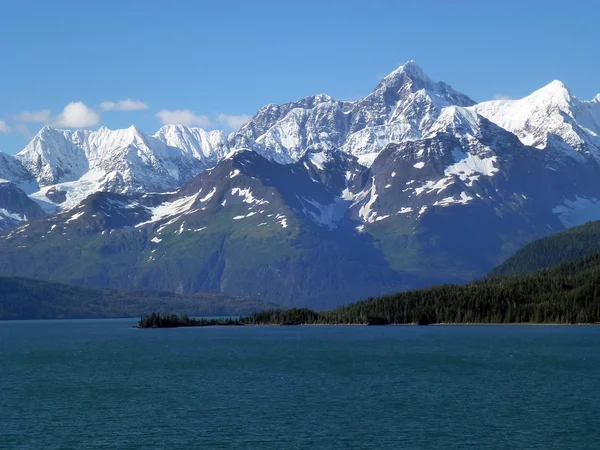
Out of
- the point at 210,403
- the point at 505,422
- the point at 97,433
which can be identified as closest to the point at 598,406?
the point at 505,422

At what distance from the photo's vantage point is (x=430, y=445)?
10988 centimetres

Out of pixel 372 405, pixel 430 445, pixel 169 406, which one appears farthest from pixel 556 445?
pixel 169 406

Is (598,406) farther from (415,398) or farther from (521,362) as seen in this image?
(521,362)

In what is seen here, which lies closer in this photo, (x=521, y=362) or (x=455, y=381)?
(x=455, y=381)

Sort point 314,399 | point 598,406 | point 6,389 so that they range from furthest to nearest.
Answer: point 6,389 → point 314,399 → point 598,406

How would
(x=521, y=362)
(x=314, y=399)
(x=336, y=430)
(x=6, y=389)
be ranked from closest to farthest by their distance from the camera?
(x=336, y=430), (x=314, y=399), (x=6, y=389), (x=521, y=362)

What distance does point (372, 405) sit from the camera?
137m

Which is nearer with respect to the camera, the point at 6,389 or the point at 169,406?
the point at 169,406

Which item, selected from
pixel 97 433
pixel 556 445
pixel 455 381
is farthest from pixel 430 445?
pixel 455 381

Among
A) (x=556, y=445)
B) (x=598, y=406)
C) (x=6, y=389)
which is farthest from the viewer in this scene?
(x=6, y=389)

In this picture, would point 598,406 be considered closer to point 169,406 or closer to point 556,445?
point 556,445

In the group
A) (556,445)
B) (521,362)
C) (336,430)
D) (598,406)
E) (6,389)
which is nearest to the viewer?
(556,445)

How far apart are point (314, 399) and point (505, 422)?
1173 inches

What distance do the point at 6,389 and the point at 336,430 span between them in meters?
63.5
